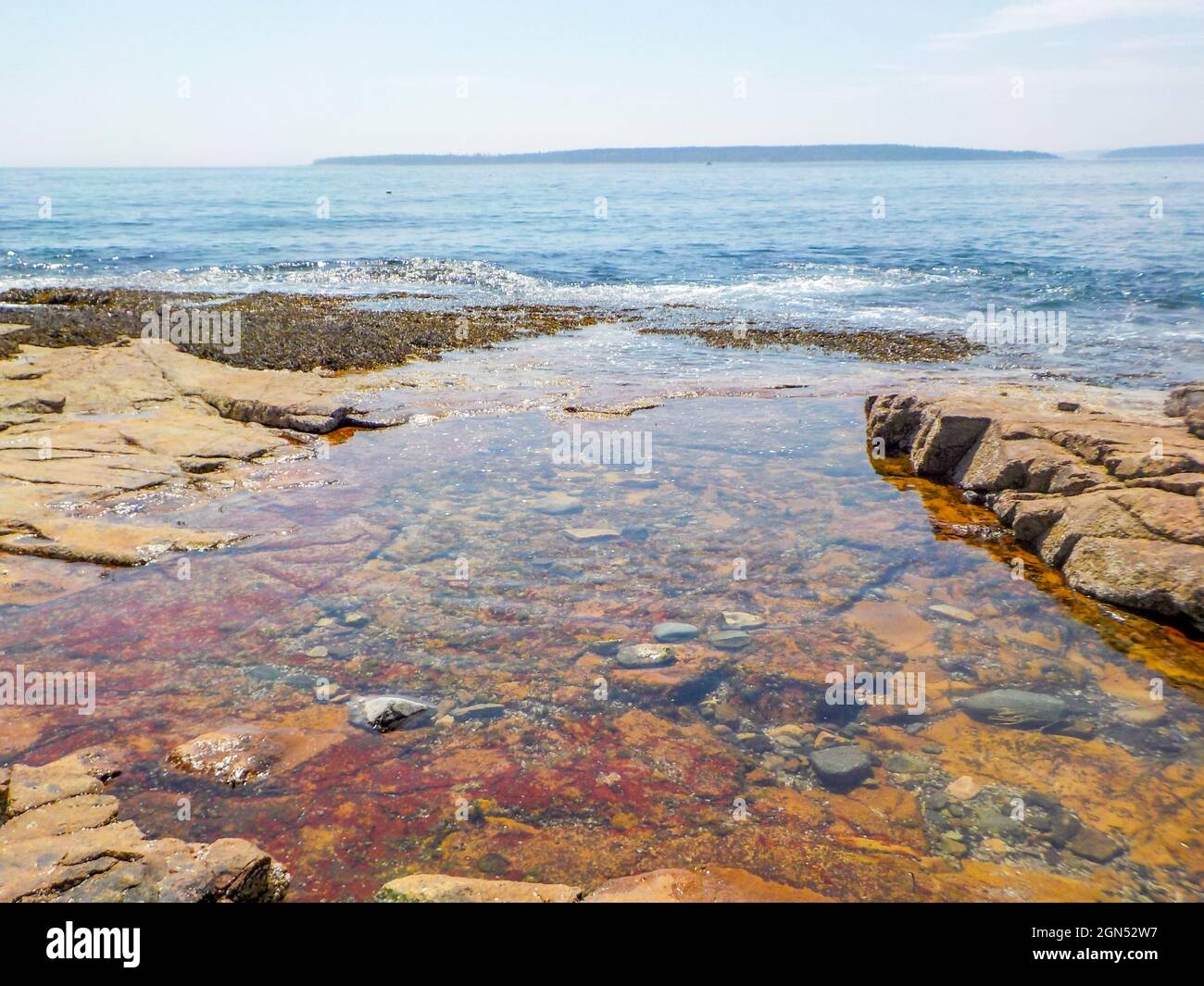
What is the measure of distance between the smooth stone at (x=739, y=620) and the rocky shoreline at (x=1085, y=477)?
2.89 m

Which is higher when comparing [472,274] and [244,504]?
[472,274]

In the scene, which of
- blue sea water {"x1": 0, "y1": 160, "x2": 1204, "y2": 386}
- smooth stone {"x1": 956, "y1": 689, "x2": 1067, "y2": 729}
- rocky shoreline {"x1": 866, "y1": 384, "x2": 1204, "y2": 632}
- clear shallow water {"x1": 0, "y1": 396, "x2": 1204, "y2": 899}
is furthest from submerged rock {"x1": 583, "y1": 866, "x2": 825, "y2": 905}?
blue sea water {"x1": 0, "y1": 160, "x2": 1204, "y2": 386}

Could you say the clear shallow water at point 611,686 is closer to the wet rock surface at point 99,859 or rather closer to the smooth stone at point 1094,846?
the smooth stone at point 1094,846

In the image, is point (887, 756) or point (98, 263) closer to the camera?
point (887, 756)

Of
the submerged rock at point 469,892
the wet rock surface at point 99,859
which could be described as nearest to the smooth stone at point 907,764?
the submerged rock at point 469,892

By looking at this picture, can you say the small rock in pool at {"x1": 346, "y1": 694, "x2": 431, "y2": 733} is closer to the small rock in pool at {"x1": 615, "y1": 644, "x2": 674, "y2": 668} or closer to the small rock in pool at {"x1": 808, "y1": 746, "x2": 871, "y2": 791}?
the small rock in pool at {"x1": 615, "y1": 644, "x2": 674, "y2": 668}

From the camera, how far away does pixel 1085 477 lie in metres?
7.86

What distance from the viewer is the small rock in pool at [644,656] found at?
557 centimetres

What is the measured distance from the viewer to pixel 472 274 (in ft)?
92.4

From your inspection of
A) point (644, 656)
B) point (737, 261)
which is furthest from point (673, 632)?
point (737, 261)

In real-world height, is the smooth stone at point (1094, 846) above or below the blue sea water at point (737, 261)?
below

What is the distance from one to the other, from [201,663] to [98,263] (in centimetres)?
3063

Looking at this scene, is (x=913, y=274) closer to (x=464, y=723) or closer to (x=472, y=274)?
(x=472, y=274)
